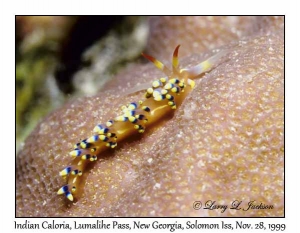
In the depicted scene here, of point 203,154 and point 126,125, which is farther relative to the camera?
point 126,125

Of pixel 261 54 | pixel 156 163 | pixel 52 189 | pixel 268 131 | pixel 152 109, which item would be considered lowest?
pixel 52 189

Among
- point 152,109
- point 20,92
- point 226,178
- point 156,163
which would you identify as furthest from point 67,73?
point 226,178

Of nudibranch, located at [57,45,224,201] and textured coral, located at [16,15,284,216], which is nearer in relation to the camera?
textured coral, located at [16,15,284,216]

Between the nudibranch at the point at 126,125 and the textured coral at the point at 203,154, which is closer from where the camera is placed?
the textured coral at the point at 203,154

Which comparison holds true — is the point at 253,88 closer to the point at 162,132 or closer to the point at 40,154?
the point at 162,132
